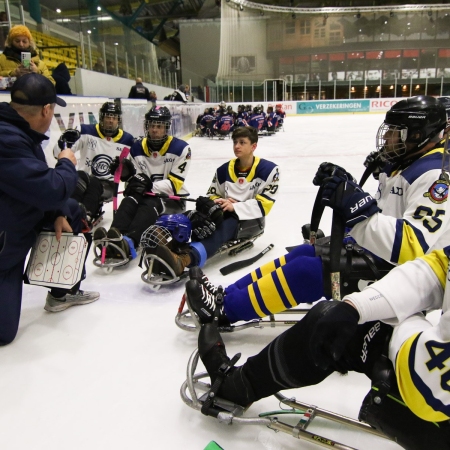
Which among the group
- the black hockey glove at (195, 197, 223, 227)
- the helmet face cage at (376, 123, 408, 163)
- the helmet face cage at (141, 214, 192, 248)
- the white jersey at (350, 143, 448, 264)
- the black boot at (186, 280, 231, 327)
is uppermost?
the helmet face cage at (376, 123, 408, 163)

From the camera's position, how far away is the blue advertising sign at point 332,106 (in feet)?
56.5

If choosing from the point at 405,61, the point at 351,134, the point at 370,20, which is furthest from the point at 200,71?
the point at 351,134

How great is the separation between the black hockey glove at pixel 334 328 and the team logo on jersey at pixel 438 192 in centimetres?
69

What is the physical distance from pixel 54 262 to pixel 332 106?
1690cm

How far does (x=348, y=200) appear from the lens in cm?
134

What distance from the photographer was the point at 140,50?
13.0 m

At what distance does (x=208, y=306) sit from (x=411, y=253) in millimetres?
704

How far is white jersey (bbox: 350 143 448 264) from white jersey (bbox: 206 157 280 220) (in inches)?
47.3

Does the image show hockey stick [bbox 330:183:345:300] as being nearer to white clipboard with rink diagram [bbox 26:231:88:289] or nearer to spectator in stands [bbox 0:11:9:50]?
white clipboard with rink diagram [bbox 26:231:88:289]

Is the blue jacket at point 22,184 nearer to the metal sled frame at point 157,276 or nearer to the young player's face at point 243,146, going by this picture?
the metal sled frame at point 157,276

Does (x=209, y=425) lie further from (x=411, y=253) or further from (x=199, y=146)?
(x=199, y=146)

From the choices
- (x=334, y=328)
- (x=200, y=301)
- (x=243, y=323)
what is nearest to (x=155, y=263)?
(x=243, y=323)

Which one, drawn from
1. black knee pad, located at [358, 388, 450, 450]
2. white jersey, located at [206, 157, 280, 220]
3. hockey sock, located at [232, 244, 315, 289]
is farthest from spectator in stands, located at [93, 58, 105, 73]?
black knee pad, located at [358, 388, 450, 450]

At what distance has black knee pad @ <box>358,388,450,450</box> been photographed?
88 cm
